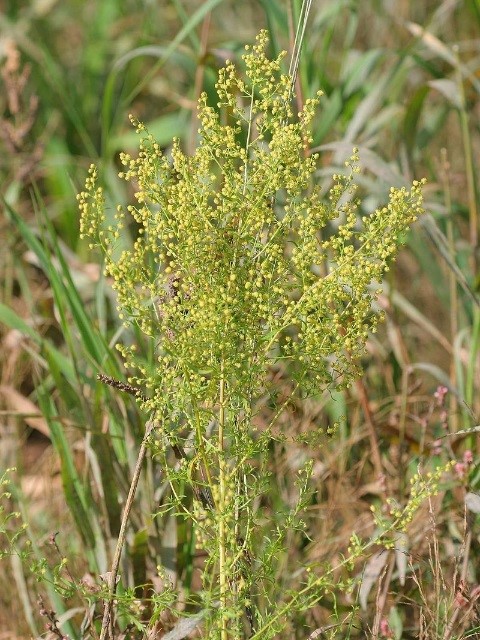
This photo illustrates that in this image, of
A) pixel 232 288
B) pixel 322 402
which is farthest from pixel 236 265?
pixel 322 402

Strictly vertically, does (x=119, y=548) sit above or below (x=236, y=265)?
below

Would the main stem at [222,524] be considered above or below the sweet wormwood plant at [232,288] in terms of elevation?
below

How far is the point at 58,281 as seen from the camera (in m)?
1.66

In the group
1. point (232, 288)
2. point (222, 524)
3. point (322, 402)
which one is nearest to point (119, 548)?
point (222, 524)

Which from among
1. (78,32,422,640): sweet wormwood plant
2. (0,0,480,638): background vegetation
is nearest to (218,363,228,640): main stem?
(78,32,422,640): sweet wormwood plant

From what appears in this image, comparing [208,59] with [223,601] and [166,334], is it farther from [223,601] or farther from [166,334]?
[223,601]

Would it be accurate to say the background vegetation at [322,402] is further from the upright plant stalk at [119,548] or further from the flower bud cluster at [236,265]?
the flower bud cluster at [236,265]

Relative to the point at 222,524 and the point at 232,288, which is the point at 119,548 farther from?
the point at 232,288

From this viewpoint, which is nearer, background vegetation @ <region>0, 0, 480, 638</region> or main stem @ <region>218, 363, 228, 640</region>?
main stem @ <region>218, 363, 228, 640</region>

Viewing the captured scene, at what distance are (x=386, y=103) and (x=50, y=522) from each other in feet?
4.42

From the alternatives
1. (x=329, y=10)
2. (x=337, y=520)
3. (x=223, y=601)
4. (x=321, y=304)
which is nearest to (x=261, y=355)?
(x=321, y=304)

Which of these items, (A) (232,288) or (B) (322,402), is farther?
(B) (322,402)

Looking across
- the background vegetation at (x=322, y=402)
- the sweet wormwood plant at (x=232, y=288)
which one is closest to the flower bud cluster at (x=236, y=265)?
the sweet wormwood plant at (x=232, y=288)

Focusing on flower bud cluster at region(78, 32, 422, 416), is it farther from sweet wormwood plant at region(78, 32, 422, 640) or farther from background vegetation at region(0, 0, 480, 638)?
background vegetation at region(0, 0, 480, 638)
